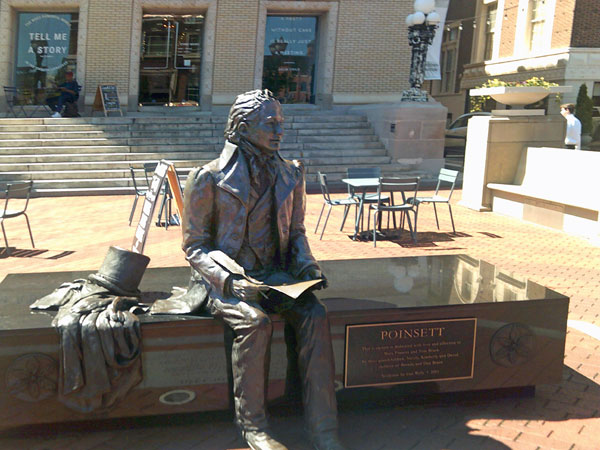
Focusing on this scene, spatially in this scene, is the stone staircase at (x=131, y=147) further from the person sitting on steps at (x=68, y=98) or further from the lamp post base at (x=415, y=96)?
the lamp post base at (x=415, y=96)

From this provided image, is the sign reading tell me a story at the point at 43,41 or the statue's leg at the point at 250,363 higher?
the sign reading tell me a story at the point at 43,41

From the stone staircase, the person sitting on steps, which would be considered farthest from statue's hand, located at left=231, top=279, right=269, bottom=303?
the person sitting on steps

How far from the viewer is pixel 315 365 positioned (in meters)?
3.95

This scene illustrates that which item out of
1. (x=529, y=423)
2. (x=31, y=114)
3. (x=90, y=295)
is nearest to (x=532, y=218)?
(x=529, y=423)

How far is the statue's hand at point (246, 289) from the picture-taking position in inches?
158

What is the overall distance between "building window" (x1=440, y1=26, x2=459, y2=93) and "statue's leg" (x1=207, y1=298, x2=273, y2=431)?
3731 cm

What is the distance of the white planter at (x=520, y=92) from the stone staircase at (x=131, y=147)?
16.3 feet

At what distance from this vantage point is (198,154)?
1791cm

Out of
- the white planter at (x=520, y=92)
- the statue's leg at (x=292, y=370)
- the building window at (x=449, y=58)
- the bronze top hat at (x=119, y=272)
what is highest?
the building window at (x=449, y=58)

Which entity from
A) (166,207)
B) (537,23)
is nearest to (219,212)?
(166,207)

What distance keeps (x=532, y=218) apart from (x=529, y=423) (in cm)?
837

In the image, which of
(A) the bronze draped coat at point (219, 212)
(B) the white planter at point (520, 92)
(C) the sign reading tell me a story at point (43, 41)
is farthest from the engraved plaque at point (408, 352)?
(C) the sign reading tell me a story at point (43, 41)

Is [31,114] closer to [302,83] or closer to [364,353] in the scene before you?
[302,83]

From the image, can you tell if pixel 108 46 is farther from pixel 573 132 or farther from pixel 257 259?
pixel 257 259
